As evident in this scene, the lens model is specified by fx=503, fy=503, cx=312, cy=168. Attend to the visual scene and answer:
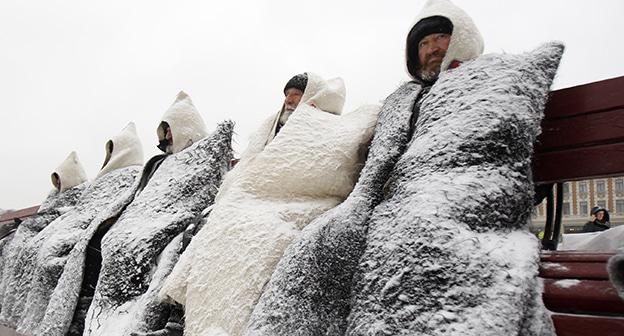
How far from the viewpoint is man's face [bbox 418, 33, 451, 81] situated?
1.93 m

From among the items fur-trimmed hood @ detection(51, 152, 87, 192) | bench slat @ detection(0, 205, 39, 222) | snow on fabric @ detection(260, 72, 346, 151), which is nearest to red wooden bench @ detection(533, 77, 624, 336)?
snow on fabric @ detection(260, 72, 346, 151)

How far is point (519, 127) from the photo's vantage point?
1.24 m

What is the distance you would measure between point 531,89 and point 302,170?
30.8 inches

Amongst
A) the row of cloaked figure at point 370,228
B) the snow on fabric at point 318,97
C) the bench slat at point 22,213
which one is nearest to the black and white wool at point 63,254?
the row of cloaked figure at point 370,228

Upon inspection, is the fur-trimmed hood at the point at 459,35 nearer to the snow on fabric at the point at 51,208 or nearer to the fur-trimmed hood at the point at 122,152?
the fur-trimmed hood at the point at 122,152

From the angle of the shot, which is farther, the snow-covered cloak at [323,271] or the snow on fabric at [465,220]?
the snow-covered cloak at [323,271]

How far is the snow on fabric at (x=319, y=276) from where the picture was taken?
1.31 meters

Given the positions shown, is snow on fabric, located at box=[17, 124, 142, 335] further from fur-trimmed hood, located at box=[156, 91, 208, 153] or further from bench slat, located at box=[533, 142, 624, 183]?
bench slat, located at box=[533, 142, 624, 183]

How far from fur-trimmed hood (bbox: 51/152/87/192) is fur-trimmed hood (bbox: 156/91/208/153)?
1652 mm

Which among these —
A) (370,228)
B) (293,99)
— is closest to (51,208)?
(293,99)

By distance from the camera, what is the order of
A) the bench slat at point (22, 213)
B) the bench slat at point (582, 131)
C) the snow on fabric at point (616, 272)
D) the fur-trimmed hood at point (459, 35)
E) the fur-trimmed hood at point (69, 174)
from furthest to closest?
the bench slat at point (22, 213), the fur-trimmed hood at point (69, 174), the fur-trimmed hood at point (459, 35), the bench slat at point (582, 131), the snow on fabric at point (616, 272)

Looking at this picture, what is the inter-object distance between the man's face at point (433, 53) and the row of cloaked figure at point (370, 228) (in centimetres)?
3

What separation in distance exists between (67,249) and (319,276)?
268cm

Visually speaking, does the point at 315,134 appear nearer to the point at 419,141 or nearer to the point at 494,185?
the point at 419,141
